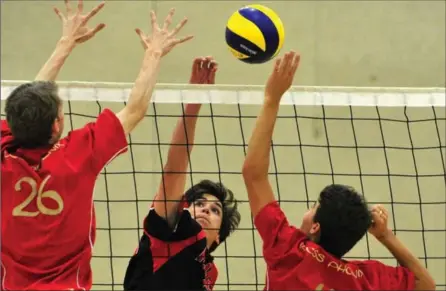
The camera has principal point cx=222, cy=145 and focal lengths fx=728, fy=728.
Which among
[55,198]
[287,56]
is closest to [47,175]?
[55,198]

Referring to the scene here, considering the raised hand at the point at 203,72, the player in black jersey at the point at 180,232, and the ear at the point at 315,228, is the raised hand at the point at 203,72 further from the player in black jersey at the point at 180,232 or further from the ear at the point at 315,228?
the ear at the point at 315,228

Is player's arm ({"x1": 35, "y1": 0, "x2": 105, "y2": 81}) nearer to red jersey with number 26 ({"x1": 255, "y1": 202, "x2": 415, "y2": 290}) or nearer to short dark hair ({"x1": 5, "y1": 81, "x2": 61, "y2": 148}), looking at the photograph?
short dark hair ({"x1": 5, "y1": 81, "x2": 61, "y2": 148})

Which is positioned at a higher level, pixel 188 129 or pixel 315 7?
pixel 315 7

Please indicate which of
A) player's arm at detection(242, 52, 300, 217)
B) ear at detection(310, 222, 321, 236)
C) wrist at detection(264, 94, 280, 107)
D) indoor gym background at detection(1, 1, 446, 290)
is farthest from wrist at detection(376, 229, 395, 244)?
indoor gym background at detection(1, 1, 446, 290)

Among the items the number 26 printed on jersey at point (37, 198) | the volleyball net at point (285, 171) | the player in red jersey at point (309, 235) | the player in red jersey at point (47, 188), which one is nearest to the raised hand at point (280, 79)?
the player in red jersey at point (309, 235)

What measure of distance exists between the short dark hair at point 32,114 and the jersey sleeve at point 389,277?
3.96ft

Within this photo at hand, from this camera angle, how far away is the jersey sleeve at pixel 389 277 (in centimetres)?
256

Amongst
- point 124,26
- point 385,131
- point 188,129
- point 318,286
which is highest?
point 124,26

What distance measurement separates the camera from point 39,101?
2.38m

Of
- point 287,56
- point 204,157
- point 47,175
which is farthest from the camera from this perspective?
point 204,157

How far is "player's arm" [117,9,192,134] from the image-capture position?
255 cm

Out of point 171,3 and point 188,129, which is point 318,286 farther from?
point 171,3

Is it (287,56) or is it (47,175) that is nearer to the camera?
(47,175)

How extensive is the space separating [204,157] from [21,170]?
3088mm
